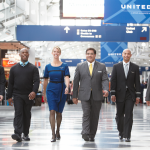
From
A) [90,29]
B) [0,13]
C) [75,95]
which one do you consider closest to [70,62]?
[0,13]

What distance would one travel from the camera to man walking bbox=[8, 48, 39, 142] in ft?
18.0

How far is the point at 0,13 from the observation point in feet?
61.1

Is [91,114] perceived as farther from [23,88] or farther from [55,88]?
[23,88]

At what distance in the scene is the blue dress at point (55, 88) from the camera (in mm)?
5543

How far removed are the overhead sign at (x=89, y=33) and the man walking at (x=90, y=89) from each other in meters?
7.23

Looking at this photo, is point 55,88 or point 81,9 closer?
point 55,88

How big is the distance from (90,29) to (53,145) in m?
8.50

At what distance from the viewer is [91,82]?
220 inches

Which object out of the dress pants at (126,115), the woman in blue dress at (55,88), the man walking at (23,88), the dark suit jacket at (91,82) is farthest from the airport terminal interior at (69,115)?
the dark suit jacket at (91,82)

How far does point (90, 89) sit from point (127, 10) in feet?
21.7

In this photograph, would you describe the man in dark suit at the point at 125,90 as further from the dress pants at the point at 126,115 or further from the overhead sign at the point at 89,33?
the overhead sign at the point at 89,33

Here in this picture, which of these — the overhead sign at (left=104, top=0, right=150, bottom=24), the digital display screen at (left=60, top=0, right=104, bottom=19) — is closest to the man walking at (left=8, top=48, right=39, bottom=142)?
the overhead sign at (left=104, top=0, right=150, bottom=24)

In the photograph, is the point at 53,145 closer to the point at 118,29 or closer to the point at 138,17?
the point at 138,17

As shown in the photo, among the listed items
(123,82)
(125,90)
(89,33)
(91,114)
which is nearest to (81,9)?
(89,33)
